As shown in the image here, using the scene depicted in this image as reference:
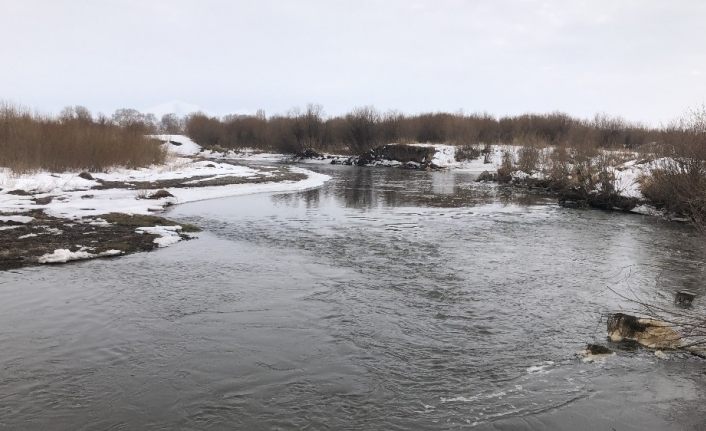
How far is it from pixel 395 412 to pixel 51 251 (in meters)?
9.02

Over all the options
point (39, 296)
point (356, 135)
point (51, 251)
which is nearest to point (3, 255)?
point (51, 251)

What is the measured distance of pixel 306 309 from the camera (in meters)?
8.05

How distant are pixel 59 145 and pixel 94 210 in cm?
1223

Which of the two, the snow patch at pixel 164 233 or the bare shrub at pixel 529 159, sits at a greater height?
the bare shrub at pixel 529 159

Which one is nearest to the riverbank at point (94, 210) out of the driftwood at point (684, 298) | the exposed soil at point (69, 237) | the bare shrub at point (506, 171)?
the exposed soil at point (69, 237)

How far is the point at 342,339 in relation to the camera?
6875 millimetres

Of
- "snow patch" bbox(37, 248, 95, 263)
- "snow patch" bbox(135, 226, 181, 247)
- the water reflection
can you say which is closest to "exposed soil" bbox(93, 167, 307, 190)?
the water reflection

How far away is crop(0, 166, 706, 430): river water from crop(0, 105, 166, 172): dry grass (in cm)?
1605

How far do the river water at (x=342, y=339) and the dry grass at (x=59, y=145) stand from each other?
1605 centimetres

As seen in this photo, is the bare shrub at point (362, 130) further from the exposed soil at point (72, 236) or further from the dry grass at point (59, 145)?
the exposed soil at point (72, 236)

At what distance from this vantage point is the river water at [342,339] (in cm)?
504

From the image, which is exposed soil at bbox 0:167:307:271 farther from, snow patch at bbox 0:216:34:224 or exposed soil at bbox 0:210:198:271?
snow patch at bbox 0:216:34:224

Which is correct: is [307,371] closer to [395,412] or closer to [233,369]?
[233,369]

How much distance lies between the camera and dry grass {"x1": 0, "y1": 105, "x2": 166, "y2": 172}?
24.0 meters
